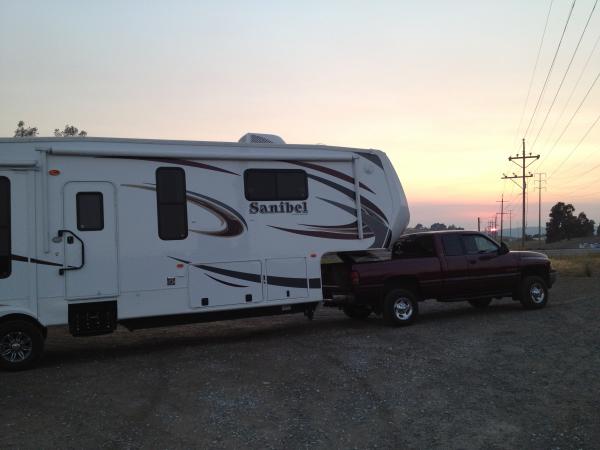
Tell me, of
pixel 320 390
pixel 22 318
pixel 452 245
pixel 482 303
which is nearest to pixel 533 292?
pixel 482 303

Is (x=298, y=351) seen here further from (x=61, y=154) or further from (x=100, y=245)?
(x=61, y=154)

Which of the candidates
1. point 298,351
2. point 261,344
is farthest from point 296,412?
point 261,344

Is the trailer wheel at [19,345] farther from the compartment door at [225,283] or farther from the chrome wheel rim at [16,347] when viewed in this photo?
the compartment door at [225,283]

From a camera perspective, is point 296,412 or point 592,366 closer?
point 296,412

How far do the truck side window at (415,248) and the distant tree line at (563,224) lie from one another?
105912 mm

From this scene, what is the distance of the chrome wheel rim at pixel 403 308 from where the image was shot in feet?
35.1

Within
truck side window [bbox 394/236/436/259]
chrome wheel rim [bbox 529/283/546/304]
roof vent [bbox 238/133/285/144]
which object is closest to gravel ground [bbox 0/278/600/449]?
truck side window [bbox 394/236/436/259]

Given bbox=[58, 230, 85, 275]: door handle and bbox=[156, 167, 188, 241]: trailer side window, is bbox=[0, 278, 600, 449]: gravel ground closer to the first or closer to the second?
bbox=[58, 230, 85, 275]: door handle

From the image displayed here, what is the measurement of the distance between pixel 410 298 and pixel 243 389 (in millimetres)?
5028

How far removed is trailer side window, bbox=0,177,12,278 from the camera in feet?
25.8

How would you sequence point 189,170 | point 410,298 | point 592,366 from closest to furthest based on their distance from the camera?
point 592,366 → point 189,170 → point 410,298

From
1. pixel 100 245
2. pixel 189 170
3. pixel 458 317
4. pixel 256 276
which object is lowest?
pixel 458 317

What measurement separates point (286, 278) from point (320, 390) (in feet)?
11.0

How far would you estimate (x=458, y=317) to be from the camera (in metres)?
11.8
